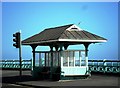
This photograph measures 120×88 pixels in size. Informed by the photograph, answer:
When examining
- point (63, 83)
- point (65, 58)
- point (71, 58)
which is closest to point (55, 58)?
point (65, 58)

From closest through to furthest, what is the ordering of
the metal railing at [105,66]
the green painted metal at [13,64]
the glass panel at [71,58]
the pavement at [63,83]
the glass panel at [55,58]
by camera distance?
the pavement at [63,83] → the glass panel at [71,58] → the glass panel at [55,58] → the metal railing at [105,66] → the green painted metal at [13,64]

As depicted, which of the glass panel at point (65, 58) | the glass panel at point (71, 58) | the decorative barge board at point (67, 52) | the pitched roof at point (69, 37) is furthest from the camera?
the glass panel at point (71, 58)

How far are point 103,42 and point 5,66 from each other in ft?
104

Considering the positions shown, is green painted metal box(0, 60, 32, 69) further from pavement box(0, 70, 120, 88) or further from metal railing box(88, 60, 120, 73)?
pavement box(0, 70, 120, 88)

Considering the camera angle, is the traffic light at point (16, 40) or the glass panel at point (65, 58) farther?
the glass panel at point (65, 58)

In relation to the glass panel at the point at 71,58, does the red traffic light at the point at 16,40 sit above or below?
above

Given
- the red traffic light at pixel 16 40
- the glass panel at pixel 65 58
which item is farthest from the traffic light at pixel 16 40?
the glass panel at pixel 65 58

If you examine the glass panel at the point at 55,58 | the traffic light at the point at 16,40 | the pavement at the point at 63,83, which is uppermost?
the traffic light at the point at 16,40

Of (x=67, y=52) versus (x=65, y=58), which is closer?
(x=65, y=58)

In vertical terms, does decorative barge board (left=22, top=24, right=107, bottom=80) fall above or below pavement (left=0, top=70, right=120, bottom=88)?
above

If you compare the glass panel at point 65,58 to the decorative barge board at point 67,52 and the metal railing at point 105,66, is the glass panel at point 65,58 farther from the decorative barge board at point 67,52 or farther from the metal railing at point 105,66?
the metal railing at point 105,66

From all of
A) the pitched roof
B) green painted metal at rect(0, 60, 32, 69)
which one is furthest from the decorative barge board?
green painted metal at rect(0, 60, 32, 69)

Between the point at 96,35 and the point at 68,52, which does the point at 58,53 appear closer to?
the point at 68,52

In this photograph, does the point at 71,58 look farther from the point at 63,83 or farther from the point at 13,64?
the point at 13,64
